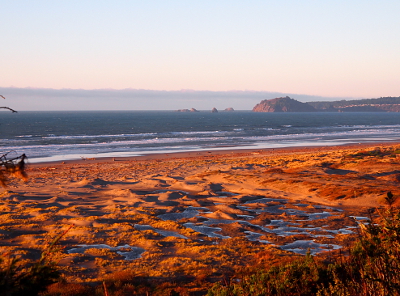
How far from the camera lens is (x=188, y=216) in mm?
14539

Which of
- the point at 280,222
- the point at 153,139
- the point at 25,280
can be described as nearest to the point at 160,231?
the point at 280,222

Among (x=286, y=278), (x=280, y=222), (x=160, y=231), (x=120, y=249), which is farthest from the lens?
(x=280, y=222)

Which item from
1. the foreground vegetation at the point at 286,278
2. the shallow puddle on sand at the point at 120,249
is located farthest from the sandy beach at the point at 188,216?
the foreground vegetation at the point at 286,278

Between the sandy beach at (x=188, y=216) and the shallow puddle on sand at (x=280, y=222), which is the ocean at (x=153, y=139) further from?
the shallow puddle on sand at (x=280, y=222)

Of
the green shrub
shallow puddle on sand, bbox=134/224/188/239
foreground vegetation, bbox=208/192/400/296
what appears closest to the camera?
the green shrub

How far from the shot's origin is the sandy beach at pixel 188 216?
10.2 meters

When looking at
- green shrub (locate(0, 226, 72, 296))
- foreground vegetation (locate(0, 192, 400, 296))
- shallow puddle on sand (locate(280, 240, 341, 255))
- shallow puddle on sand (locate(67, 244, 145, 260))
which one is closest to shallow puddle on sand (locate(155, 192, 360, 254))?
shallow puddle on sand (locate(280, 240, 341, 255))

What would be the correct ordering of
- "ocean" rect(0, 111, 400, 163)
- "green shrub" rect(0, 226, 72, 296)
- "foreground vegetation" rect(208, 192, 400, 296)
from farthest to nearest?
A: "ocean" rect(0, 111, 400, 163)
"foreground vegetation" rect(208, 192, 400, 296)
"green shrub" rect(0, 226, 72, 296)


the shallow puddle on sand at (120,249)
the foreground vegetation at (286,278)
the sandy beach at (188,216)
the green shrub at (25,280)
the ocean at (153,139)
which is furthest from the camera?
the ocean at (153,139)

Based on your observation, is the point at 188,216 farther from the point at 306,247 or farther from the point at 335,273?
the point at 335,273

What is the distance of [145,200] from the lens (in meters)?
17.0

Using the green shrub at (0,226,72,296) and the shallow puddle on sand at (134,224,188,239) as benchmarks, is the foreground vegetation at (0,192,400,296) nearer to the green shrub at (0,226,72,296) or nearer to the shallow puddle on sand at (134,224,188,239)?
the green shrub at (0,226,72,296)

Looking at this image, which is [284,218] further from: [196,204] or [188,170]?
[188,170]

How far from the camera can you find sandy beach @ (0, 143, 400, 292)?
1016cm
